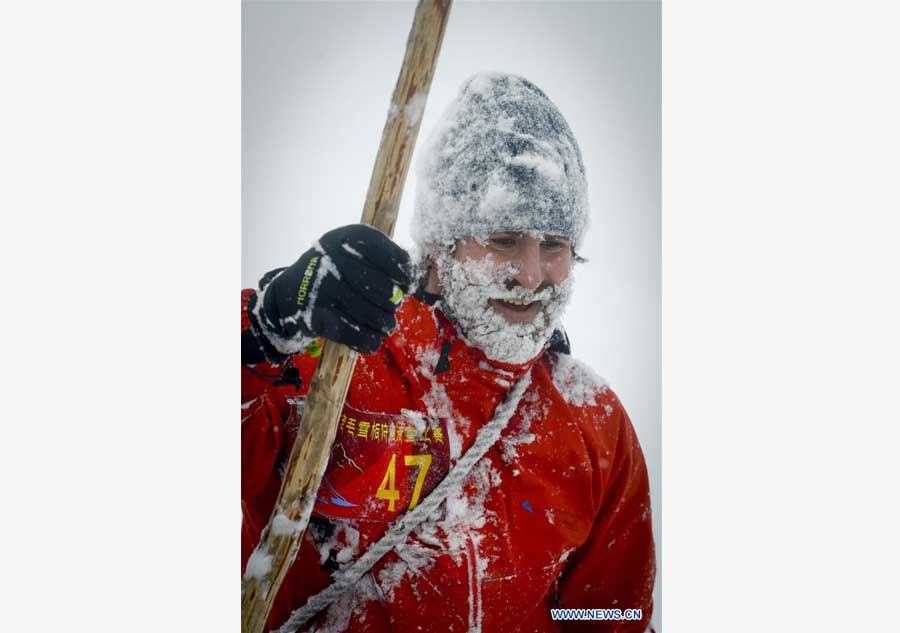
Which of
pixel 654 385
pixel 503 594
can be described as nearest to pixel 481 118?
pixel 654 385

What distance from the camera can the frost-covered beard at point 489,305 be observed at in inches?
77.1

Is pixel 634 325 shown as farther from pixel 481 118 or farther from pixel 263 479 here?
pixel 263 479

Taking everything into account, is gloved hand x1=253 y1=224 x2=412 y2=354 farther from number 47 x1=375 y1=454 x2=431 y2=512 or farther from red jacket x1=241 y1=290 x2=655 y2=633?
number 47 x1=375 y1=454 x2=431 y2=512

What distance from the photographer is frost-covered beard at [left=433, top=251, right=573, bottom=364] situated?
1.96 metres

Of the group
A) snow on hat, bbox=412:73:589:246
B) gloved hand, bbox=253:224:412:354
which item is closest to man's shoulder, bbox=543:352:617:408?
snow on hat, bbox=412:73:589:246

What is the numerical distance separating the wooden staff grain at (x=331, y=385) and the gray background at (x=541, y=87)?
0.41 ft

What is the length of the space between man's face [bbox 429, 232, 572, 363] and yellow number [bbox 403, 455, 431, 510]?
0.85 ft

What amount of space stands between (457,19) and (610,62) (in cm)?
34

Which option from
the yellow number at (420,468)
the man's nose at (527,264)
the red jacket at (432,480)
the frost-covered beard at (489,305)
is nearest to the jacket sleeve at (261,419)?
the red jacket at (432,480)

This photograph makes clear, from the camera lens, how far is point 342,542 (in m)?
1.98

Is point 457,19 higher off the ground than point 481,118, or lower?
higher

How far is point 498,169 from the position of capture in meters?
1.94

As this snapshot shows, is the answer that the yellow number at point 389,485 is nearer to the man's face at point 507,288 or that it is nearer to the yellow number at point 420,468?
the yellow number at point 420,468

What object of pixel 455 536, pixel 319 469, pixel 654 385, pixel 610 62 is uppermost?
pixel 610 62
